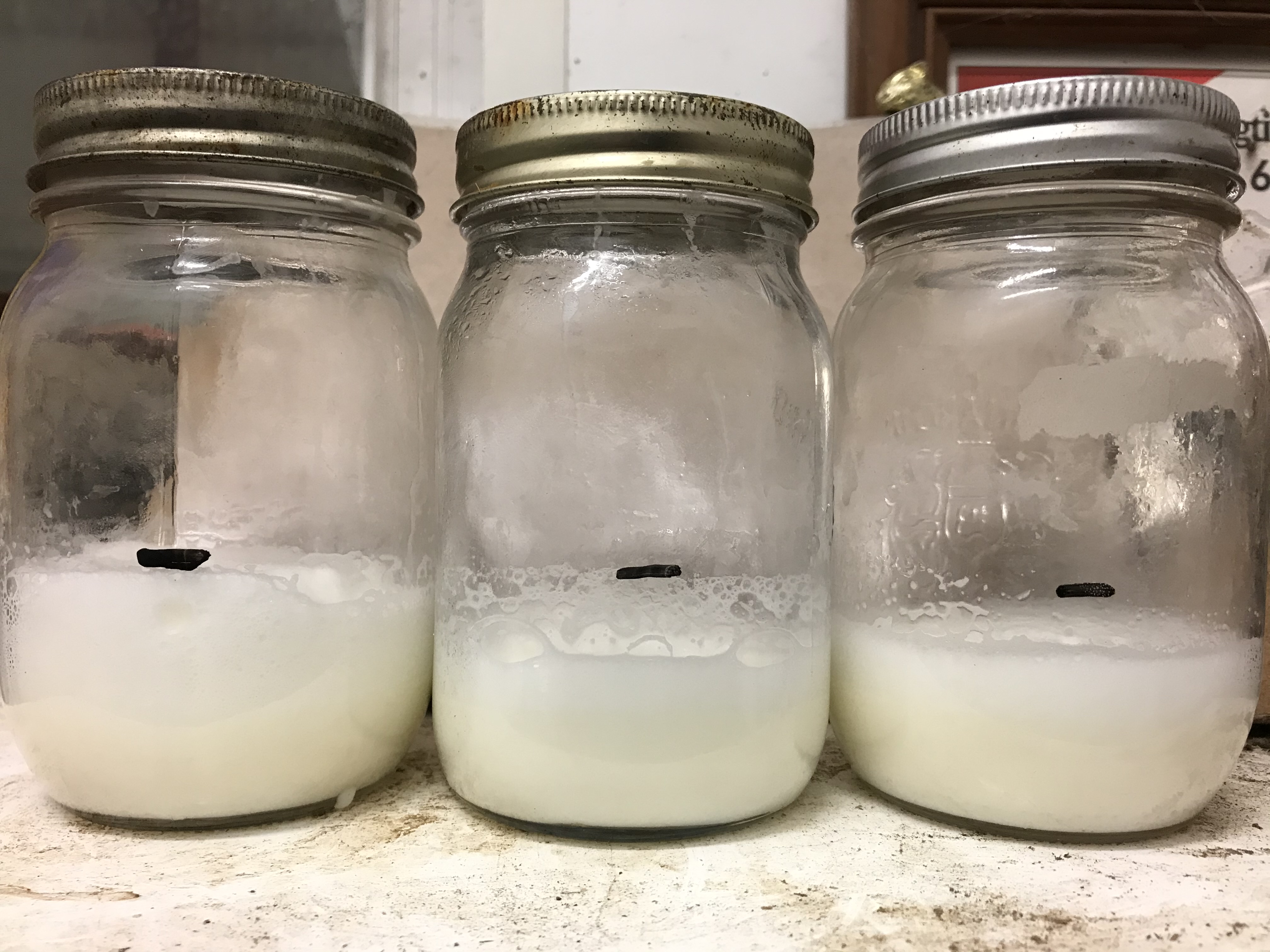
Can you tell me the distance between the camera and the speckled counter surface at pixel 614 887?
1.30 feet

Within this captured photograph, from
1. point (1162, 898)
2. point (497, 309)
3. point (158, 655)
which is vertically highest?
point (497, 309)

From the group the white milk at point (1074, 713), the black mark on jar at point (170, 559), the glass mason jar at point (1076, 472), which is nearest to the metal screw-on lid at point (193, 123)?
the black mark on jar at point (170, 559)

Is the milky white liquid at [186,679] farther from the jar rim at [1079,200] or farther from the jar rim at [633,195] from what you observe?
the jar rim at [1079,200]

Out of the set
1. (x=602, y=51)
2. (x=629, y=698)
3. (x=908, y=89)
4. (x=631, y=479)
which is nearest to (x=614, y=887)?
(x=629, y=698)

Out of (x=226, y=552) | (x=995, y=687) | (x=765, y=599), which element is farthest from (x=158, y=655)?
(x=995, y=687)

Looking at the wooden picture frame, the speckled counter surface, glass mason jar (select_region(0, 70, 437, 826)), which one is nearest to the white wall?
the wooden picture frame

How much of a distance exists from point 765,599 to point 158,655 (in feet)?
1.02

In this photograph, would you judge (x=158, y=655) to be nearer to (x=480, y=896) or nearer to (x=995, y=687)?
(x=480, y=896)

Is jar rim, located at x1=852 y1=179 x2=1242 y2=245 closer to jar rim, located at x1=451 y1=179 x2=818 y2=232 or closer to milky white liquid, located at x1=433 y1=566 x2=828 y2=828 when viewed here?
jar rim, located at x1=451 y1=179 x2=818 y2=232

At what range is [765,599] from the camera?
1.64 feet

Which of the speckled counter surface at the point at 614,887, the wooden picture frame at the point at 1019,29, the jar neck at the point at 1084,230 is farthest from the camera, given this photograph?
the wooden picture frame at the point at 1019,29

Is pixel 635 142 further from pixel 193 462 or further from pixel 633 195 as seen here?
pixel 193 462

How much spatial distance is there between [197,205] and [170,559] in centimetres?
18

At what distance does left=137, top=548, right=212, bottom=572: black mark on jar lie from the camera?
0.48 metres
